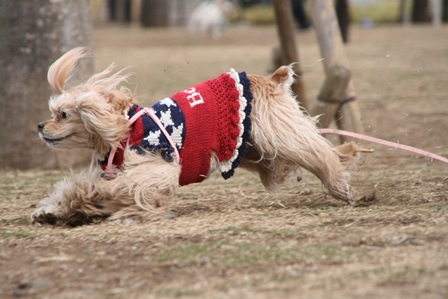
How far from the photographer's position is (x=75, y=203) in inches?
184

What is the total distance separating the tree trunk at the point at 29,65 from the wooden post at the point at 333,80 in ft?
6.57

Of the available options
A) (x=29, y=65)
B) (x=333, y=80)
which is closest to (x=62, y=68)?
(x=29, y=65)

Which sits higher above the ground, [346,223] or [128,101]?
[128,101]

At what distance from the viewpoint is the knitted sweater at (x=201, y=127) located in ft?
15.3

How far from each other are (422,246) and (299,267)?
607 millimetres

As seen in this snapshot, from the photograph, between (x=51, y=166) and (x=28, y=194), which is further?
(x=51, y=166)

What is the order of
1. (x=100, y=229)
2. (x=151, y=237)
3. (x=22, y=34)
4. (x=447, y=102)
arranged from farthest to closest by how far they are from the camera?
(x=447, y=102), (x=22, y=34), (x=100, y=229), (x=151, y=237)

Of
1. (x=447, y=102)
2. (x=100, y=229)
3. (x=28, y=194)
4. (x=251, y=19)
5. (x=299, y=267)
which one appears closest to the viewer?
(x=299, y=267)

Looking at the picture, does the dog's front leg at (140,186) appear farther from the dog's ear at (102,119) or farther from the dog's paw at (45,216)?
the dog's paw at (45,216)

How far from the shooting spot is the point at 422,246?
12.5 ft

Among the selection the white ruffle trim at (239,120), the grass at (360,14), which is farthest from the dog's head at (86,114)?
the grass at (360,14)

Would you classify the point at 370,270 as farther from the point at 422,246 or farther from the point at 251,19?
the point at 251,19

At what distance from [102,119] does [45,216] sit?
0.65 meters

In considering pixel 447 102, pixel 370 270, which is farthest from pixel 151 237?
pixel 447 102
